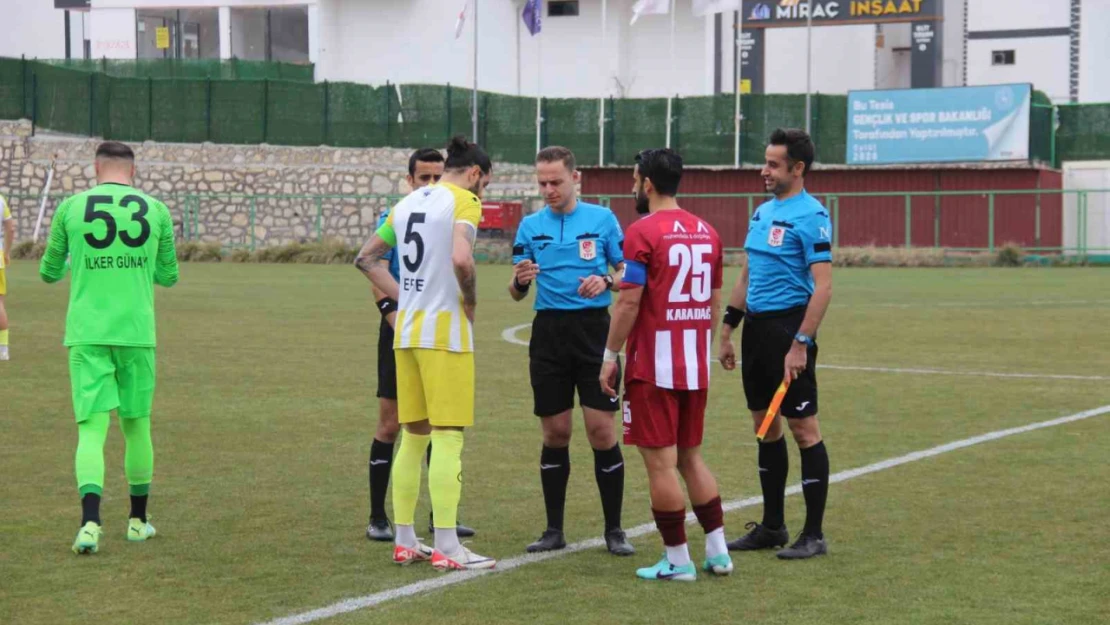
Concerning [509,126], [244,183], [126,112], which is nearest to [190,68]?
[126,112]

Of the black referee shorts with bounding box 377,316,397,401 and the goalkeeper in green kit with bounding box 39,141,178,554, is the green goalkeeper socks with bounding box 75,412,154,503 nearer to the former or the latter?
the goalkeeper in green kit with bounding box 39,141,178,554

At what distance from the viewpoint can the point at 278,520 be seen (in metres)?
8.77

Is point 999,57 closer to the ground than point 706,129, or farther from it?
farther from it

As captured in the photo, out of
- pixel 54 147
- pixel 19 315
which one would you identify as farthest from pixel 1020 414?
pixel 54 147

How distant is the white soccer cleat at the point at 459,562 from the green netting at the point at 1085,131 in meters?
41.0

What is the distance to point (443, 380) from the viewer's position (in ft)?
24.7

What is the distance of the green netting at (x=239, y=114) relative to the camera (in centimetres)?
4875

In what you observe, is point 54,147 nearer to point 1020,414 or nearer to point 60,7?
point 60,7

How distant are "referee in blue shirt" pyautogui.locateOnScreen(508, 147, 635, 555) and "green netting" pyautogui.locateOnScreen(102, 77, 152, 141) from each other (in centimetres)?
4311

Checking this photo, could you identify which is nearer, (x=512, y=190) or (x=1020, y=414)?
(x=1020, y=414)

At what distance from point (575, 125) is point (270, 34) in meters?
18.5

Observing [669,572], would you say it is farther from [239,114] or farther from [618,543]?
[239,114]

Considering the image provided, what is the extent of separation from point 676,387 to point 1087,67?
166ft

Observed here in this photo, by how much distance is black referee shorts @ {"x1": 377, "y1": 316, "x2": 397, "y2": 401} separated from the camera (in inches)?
328
